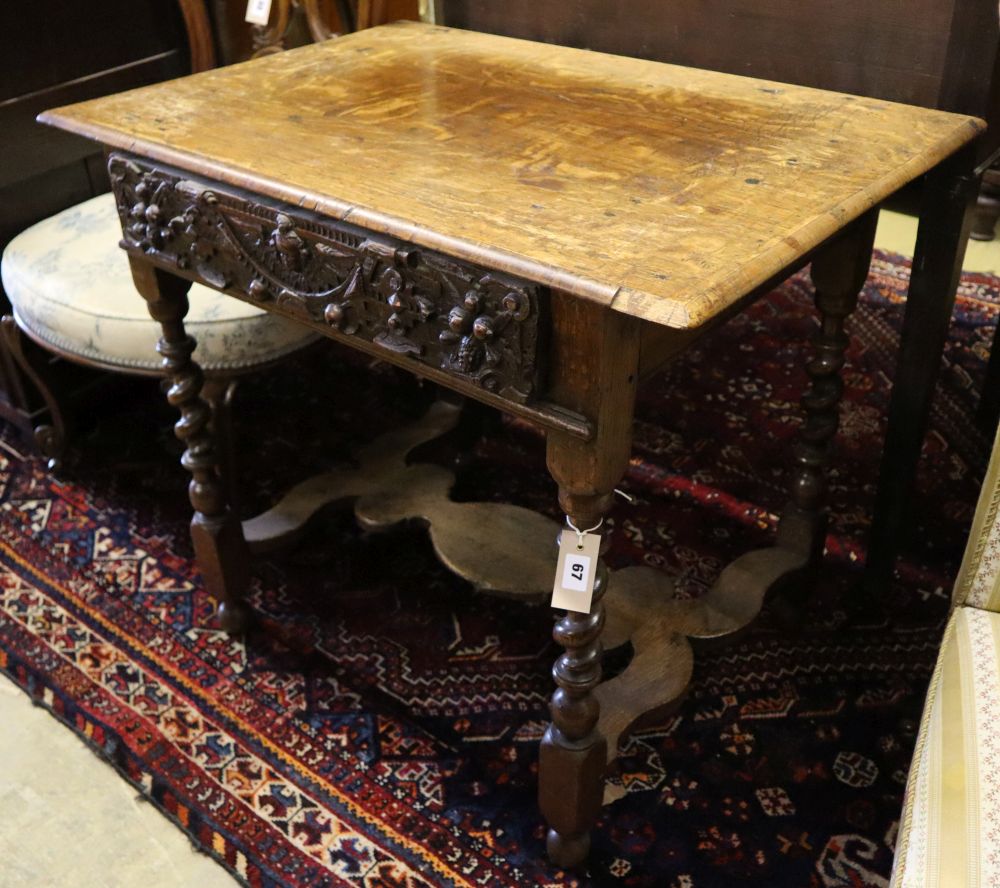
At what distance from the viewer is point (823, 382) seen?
5.59ft

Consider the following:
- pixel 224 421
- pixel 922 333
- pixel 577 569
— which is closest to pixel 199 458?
pixel 224 421

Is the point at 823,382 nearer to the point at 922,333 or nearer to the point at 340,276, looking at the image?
the point at 922,333

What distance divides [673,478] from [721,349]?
528 mm

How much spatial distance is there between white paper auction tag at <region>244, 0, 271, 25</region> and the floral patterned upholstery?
0.48 metres

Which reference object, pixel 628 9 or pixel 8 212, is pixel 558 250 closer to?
pixel 628 9

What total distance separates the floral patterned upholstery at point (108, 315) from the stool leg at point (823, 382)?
83cm

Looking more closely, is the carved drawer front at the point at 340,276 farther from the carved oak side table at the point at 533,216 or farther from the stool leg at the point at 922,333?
the stool leg at the point at 922,333

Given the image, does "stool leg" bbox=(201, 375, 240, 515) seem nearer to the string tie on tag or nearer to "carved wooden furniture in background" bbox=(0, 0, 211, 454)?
"carved wooden furniture in background" bbox=(0, 0, 211, 454)

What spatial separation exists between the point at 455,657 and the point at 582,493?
75cm

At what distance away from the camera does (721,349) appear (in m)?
2.69

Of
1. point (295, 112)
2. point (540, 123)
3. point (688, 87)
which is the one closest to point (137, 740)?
point (295, 112)

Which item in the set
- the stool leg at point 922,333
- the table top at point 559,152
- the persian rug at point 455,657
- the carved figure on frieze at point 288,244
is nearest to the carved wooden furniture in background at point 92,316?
the persian rug at point 455,657

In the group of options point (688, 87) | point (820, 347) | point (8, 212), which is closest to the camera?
point (688, 87)

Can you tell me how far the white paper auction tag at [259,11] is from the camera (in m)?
2.09
